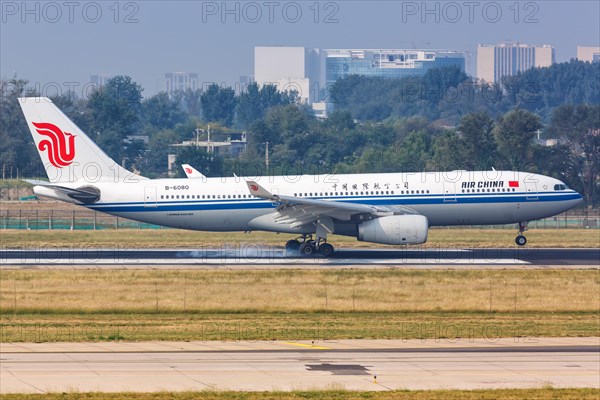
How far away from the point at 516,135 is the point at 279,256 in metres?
53.1

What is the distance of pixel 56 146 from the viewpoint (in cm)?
5328

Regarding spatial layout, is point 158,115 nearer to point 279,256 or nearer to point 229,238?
point 229,238

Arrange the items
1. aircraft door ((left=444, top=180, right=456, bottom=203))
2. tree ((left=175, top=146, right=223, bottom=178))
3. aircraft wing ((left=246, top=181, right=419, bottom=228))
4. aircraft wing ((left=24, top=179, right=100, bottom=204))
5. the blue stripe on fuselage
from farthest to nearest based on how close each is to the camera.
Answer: tree ((left=175, top=146, right=223, bottom=178)), aircraft door ((left=444, top=180, right=456, bottom=203)), the blue stripe on fuselage, aircraft wing ((left=24, top=179, right=100, bottom=204)), aircraft wing ((left=246, top=181, right=419, bottom=228))

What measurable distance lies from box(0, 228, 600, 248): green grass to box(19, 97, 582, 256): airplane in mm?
5312

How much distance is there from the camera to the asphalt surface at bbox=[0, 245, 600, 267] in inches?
1960

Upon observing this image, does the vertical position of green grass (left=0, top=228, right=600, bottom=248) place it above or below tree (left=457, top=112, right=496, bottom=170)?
below

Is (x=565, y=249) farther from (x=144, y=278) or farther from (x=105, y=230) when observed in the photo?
(x=105, y=230)

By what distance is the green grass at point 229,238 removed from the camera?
194 ft

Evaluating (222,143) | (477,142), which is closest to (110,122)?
(222,143)

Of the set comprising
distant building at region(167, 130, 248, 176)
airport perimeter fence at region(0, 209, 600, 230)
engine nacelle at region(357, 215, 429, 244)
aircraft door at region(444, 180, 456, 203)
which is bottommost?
airport perimeter fence at region(0, 209, 600, 230)

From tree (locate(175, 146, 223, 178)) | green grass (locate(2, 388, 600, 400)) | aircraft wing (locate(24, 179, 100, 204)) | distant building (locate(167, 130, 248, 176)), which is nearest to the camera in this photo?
green grass (locate(2, 388, 600, 400))

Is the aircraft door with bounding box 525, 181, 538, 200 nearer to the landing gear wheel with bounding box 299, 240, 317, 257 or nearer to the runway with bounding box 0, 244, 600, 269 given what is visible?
the runway with bounding box 0, 244, 600, 269

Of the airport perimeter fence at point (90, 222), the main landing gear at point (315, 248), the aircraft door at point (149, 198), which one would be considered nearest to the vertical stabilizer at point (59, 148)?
the aircraft door at point (149, 198)

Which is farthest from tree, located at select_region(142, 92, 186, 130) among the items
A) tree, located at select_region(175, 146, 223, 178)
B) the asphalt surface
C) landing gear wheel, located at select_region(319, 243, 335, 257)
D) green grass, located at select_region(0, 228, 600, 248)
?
landing gear wheel, located at select_region(319, 243, 335, 257)
